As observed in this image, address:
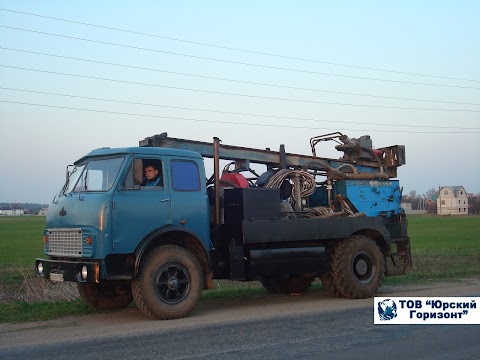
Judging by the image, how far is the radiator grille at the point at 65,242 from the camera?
30.6ft

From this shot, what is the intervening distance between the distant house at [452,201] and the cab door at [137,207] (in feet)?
465

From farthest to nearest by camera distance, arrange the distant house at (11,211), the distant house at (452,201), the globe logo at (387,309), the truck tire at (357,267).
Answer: the distant house at (11,211)
the distant house at (452,201)
the truck tire at (357,267)
the globe logo at (387,309)

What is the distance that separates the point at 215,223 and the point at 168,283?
179 centimetres

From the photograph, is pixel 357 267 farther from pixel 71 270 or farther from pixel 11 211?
pixel 11 211

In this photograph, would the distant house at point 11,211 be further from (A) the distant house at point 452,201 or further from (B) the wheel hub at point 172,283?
(B) the wheel hub at point 172,283

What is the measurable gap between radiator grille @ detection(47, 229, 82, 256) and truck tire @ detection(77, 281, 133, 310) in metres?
1.16

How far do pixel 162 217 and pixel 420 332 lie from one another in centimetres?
436

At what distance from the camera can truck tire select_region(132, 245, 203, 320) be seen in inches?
369

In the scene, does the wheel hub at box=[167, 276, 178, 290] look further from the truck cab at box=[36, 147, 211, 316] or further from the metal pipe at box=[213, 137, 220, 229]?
the metal pipe at box=[213, 137, 220, 229]

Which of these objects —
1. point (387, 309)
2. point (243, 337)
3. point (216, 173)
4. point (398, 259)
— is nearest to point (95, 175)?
point (216, 173)

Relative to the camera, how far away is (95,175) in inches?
388

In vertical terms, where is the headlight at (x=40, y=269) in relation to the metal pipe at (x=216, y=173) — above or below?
below

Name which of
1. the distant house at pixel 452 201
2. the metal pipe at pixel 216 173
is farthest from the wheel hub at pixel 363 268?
the distant house at pixel 452 201

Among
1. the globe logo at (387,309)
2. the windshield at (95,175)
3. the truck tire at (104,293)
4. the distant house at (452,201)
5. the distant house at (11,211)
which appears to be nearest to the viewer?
the globe logo at (387,309)
